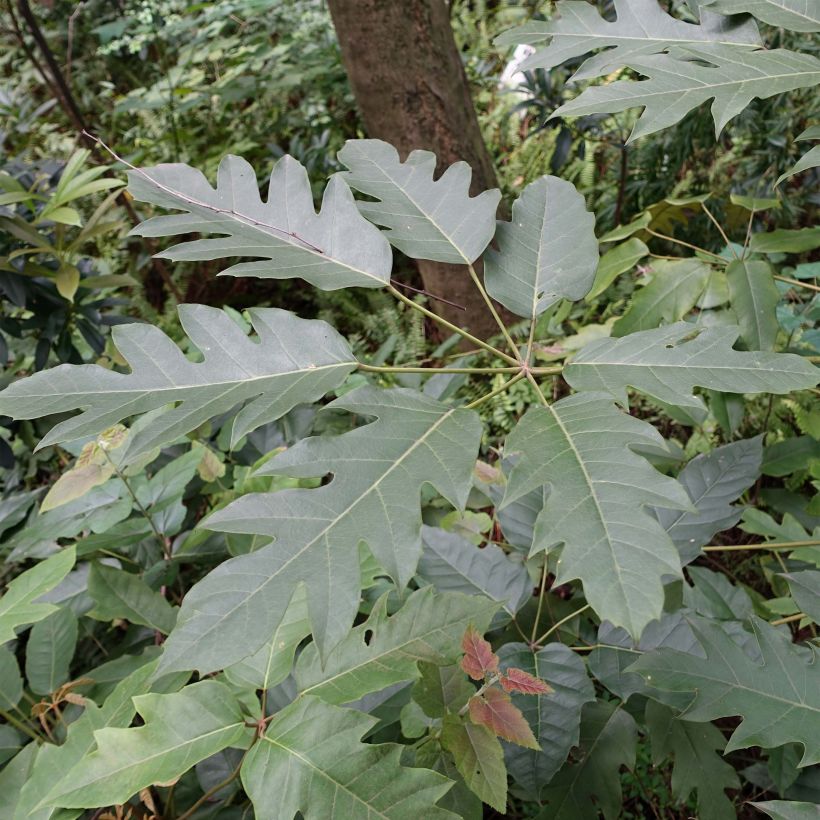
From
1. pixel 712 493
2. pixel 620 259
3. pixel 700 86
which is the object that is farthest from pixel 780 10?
pixel 712 493

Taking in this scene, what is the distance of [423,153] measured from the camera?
3.31 ft

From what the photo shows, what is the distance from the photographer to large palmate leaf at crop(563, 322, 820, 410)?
0.74 metres

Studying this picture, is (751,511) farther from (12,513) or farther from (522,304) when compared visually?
(12,513)

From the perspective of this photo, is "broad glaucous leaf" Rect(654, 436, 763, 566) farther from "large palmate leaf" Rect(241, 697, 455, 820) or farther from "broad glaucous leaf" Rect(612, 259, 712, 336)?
"large palmate leaf" Rect(241, 697, 455, 820)

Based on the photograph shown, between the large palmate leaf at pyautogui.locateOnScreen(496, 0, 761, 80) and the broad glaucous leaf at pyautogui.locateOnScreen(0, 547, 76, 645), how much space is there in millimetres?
1057

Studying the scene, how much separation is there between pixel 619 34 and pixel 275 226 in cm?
59

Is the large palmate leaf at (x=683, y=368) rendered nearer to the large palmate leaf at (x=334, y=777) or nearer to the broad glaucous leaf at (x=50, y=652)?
the large palmate leaf at (x=334, y=777)

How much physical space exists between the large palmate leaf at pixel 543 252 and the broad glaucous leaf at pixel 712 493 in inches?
18.2

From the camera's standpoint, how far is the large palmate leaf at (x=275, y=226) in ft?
2.92

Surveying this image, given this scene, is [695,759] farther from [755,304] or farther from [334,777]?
[755,304]

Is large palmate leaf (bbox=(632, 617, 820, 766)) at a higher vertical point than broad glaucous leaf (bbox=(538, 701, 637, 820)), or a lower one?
higher

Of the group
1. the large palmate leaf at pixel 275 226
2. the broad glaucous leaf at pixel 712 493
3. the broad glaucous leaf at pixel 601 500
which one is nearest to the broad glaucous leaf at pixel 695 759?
the broad glaucous leaf at pixel 712 493

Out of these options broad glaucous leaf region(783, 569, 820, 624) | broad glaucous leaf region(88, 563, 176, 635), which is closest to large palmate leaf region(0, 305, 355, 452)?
broad glaucous leaf region(88, 563, 176, 635)

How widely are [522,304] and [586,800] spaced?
0.73 m
